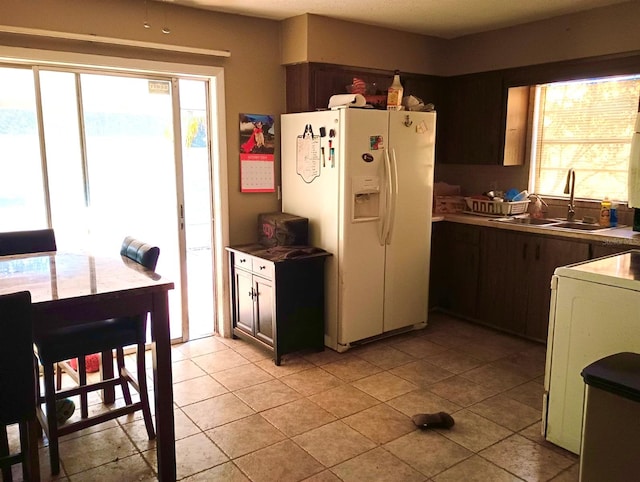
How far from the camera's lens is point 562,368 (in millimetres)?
2615

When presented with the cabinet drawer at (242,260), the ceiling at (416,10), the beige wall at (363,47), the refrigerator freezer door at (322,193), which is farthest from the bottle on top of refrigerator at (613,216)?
the cabinet drawer at (242,260)

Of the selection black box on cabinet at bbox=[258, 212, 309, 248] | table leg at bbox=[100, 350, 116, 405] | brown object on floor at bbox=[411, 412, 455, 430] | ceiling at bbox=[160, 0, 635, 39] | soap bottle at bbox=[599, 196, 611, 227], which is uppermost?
ceiling at bbox=[160, 0, 635, 39]

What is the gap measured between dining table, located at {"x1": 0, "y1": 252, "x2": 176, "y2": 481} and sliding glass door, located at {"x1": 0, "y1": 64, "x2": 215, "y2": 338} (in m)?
1.04

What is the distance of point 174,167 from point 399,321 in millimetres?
2134

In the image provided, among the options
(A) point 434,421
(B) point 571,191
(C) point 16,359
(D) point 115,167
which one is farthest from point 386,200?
(C) point 16,359

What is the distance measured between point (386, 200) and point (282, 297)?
106cm

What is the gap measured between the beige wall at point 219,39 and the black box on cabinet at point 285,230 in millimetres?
255

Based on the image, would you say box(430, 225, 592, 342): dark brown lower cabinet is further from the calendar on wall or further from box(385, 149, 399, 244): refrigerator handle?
the calendar on wall

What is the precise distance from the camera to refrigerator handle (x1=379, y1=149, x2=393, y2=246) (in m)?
3.84

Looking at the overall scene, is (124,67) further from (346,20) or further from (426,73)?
(426,73)

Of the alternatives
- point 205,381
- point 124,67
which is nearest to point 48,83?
point 124,67

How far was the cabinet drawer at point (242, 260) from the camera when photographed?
3895 millimetres

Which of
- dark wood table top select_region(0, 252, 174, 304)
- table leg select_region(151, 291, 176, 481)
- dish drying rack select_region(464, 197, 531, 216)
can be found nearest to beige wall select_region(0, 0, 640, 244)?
dish drying rack select_region(464, 197, 531, 216)

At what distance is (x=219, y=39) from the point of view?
3.91 metres
